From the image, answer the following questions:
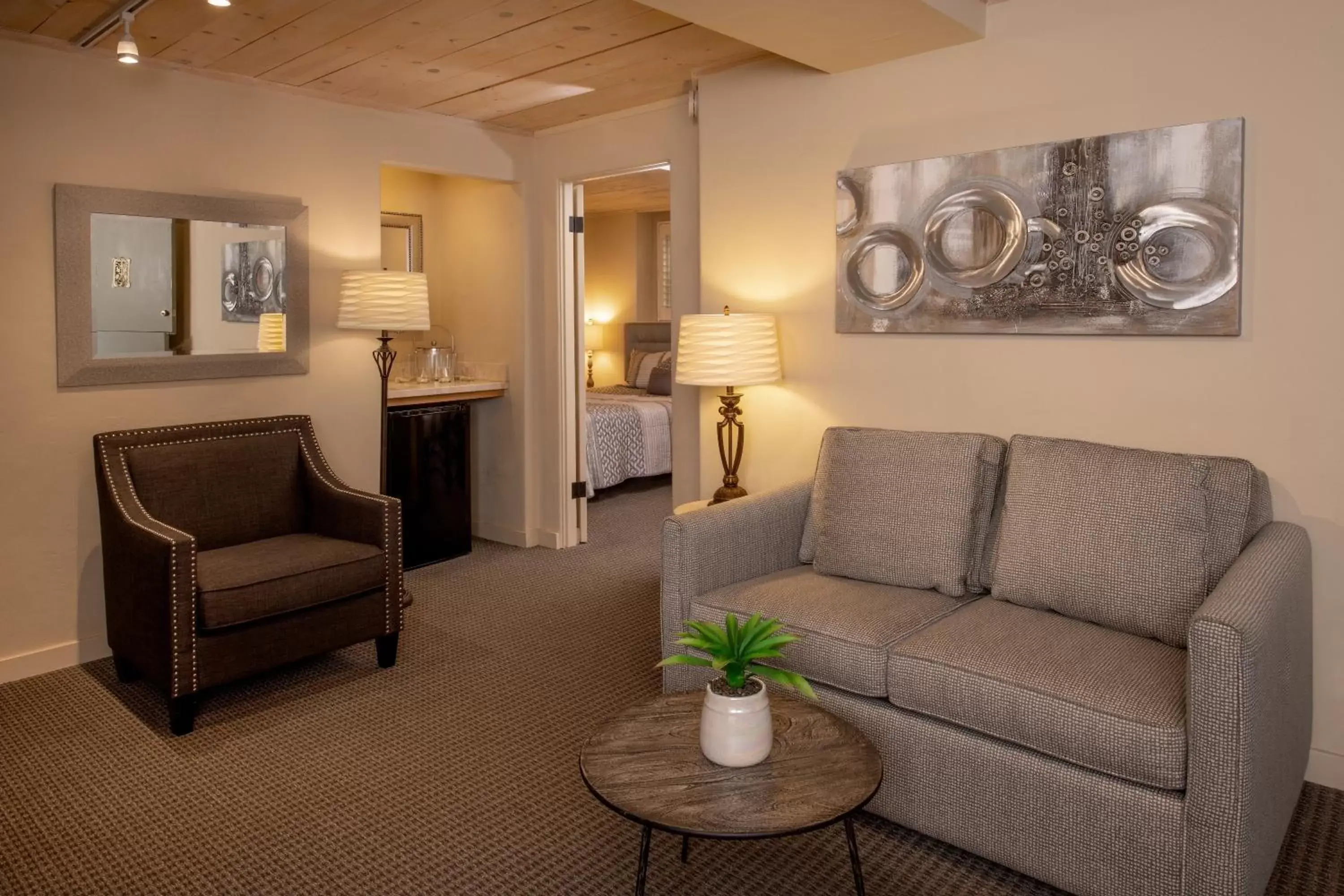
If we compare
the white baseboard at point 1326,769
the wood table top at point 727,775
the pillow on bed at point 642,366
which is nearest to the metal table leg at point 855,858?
the wood table top at point 727,775

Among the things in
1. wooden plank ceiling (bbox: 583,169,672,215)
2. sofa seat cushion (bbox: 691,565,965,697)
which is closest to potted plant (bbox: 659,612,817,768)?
sofa seat cushion (bbox: 691,565,965,697)

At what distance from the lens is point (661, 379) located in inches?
305

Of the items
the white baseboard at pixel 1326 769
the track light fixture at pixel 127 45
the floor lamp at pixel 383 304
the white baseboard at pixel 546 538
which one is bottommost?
the white baseboard at pixel 1326 769

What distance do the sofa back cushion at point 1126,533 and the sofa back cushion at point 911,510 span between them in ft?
0.40

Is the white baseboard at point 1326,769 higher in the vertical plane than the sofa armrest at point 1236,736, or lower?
lower

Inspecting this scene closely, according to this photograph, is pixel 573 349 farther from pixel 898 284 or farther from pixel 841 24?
pixel 841 24

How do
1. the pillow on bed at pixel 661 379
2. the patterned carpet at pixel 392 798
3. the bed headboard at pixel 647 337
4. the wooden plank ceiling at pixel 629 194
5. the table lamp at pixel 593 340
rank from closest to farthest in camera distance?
the patterned carpet at pixel 392 798 < the wooden plank ceiling at pixel 629 194 < the pillow on bed at pixel 661 379 < the bed headboard at pixel 647 337 < the table lamp at pixel 593 340

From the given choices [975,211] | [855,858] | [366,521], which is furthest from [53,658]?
[975,211]

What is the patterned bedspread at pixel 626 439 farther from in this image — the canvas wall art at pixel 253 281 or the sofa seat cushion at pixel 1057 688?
the sofa seat cushion at pixel 1057 688

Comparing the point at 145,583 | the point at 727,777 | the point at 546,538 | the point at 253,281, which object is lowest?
the point at 546,538

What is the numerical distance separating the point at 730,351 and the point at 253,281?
1994 mm

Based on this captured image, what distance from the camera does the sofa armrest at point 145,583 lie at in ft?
9.51

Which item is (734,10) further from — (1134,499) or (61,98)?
(61,98)

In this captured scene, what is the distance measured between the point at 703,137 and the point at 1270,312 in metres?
2.13
